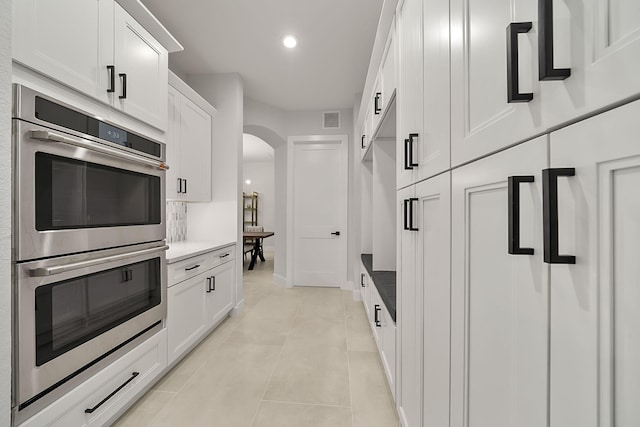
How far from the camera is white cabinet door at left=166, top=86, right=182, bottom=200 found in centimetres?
261

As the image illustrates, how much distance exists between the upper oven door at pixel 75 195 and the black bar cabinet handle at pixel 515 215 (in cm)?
153

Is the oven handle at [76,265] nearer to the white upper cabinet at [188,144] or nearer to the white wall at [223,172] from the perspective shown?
the white upper cabinet at [188,144]

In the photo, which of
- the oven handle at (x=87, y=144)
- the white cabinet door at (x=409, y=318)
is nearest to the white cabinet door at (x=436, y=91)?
the white cabinet door at (x=409, y=318)

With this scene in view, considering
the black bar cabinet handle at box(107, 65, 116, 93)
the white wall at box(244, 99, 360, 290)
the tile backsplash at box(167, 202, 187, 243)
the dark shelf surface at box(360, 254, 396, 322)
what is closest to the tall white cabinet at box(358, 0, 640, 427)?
the dark shelf surface at box(360, 254, 396, 322)

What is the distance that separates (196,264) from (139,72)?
145 cm

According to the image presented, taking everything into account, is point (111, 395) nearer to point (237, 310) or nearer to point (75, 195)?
point (75, 195)

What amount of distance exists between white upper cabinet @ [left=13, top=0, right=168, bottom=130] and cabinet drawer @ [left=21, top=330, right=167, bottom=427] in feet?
4.49

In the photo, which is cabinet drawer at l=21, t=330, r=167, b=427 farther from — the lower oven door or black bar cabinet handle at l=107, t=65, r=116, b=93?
black bar cabinet handle at l=107, t=65, r=116, b=93

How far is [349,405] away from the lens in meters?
1.82

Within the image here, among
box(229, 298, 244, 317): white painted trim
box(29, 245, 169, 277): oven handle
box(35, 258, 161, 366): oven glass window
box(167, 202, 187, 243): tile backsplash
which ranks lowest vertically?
box(229, 298, 244, 317): white painted trim

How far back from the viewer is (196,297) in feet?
8.12

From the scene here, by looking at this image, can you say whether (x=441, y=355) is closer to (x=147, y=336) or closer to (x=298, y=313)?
(x=147, y=336)

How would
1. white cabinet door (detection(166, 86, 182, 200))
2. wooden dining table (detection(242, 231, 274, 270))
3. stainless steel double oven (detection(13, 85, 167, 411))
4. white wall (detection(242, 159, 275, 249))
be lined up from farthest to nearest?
white wall (detection(242, 159, 275, 249)) < wooden dining table (detection(242, 231, 274, 270)) < white cabinet door (detection(166, 86, 182, 200)) < stainless steel double oven (detection(13, 85, 167, 411))

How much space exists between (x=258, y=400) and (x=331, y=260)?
116 inches
